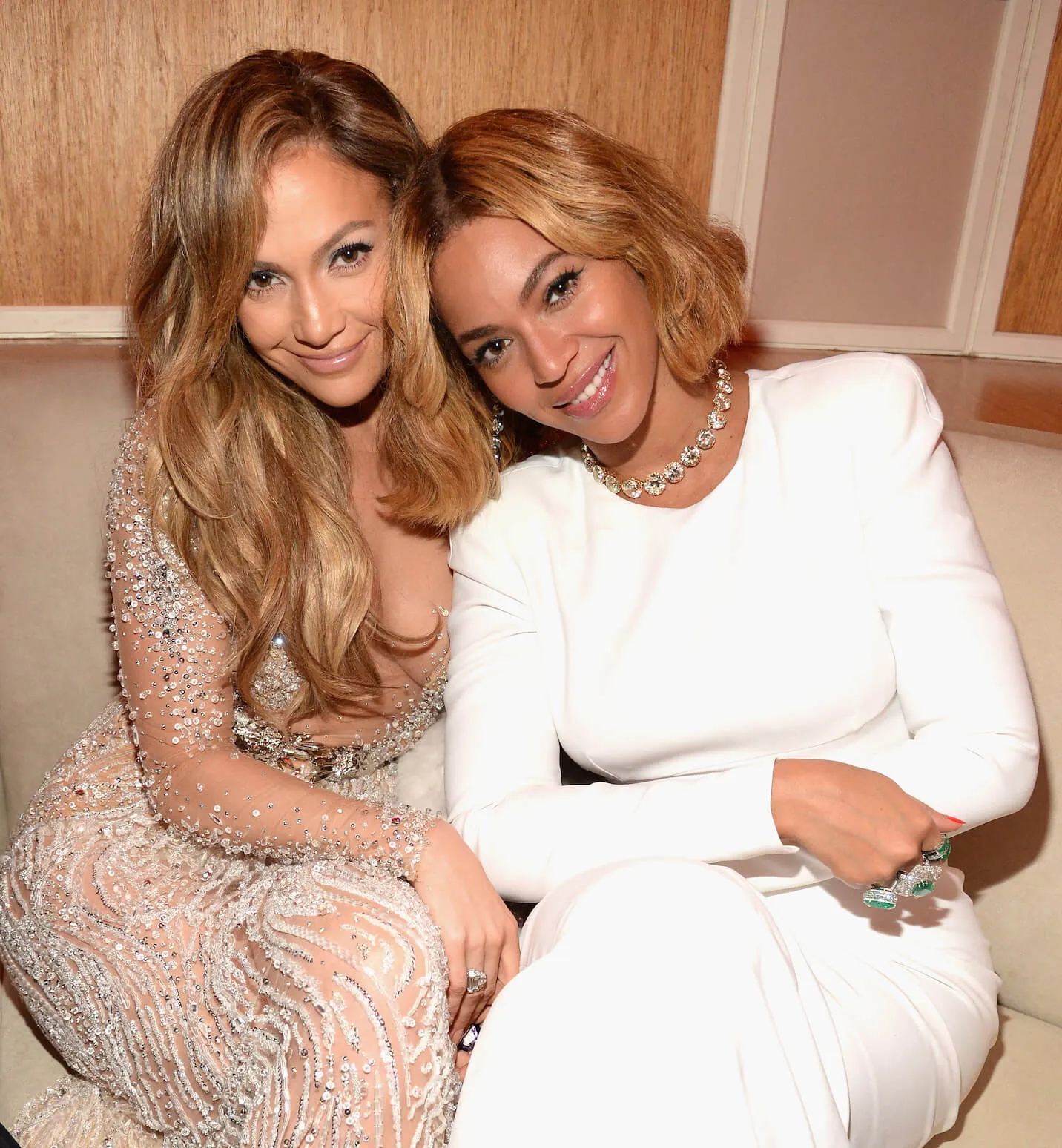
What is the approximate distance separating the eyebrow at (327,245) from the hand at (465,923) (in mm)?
722

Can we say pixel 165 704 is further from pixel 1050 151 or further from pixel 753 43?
pixel 1050 151

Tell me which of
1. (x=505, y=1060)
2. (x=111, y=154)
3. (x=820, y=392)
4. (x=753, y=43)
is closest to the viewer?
(x=505, y=1060)

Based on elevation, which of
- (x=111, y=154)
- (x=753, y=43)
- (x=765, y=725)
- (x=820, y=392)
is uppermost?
(x=753, y=43)

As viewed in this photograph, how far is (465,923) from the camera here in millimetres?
1233

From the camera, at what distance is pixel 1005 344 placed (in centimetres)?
270

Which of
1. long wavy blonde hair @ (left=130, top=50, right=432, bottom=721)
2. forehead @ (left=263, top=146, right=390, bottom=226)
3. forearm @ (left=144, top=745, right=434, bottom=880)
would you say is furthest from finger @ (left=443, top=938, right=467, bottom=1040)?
forehead @ (left=263, top=146, right=390, bottom=226)

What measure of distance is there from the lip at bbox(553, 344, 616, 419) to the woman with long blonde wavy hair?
0.22 metres

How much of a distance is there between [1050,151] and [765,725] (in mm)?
1898

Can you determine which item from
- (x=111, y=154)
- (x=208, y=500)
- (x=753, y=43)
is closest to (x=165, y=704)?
(x=208, y=500)

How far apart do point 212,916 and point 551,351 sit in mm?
819

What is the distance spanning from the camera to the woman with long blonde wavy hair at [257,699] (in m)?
1.23

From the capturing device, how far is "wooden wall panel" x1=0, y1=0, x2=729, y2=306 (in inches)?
75.5

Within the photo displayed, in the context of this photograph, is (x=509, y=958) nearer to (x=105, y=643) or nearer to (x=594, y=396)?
(x=594, y=396)

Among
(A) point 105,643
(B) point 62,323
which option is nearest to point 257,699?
(A) point 105,643
